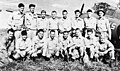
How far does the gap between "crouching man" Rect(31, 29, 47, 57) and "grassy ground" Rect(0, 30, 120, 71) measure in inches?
11.2

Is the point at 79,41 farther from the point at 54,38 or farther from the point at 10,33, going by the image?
the point at 10,33

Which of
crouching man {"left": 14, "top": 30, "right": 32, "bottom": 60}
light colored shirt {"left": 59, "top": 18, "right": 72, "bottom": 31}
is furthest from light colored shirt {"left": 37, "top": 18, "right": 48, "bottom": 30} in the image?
crouching man {"left": 14, "top": 30, "right": 32, "bottom": 60}

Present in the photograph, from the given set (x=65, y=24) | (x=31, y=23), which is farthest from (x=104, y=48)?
(x=31, y=23)

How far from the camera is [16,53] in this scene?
23.2ft

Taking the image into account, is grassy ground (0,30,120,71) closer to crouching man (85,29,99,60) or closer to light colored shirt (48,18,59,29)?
crouching man (85,29,99,60)

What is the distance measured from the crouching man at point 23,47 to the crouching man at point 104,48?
2.66 m

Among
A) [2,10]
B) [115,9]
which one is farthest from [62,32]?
[2,10]

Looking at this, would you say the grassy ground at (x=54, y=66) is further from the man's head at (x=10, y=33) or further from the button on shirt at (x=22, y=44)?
the man's head at (x=10, y=33)

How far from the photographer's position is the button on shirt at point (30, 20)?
785 centimetres

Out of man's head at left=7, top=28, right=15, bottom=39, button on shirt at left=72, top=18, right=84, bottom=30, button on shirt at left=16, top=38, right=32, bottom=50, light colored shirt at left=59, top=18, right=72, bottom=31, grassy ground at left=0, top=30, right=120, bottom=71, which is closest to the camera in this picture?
grassy ground at left=0, top=30, right=120, bottom=71

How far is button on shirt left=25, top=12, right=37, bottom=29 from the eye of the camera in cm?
785

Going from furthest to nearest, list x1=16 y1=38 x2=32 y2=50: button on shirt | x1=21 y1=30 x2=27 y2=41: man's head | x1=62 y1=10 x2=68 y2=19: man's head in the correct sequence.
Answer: x1=62 y1=10 x2=68 y2=19: man's head
x1=21 y1=30 x2=27 y2=41: man's head
x1=16 y1=38 x2=32 y2=50: button on shirt

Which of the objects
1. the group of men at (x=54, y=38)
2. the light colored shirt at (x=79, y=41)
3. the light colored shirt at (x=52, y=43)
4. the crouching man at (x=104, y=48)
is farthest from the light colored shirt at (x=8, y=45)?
the crouching man at (x=104, y=48)

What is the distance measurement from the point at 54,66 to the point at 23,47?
1359 millimetres
